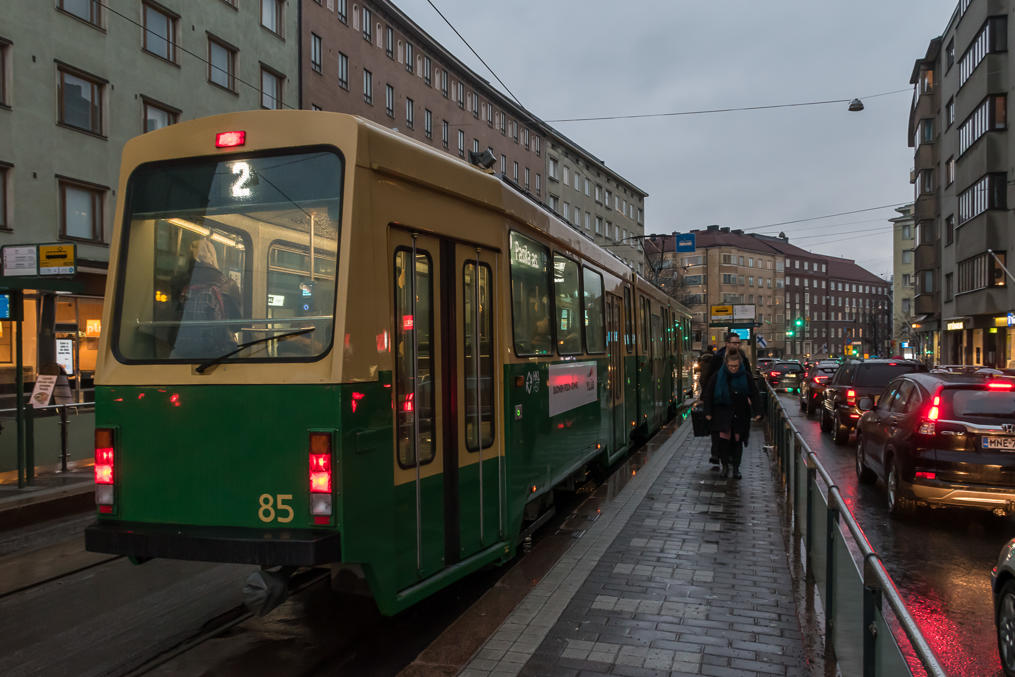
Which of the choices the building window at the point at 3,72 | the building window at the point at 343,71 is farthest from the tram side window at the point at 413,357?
the building window at the point at 343,71

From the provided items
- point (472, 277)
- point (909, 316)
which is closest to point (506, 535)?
point (472, 277)

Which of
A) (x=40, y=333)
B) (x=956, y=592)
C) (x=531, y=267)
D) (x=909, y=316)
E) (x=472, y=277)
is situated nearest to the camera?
(x=472, y=277)

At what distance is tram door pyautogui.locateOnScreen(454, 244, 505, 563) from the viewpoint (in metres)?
5.48

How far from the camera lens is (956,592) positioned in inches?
241

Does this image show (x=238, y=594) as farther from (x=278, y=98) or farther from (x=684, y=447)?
(x=278, y=98)

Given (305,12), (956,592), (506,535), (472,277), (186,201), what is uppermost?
(305,12)

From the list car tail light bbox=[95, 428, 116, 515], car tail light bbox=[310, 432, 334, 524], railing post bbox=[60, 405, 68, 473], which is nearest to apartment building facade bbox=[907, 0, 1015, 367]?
railing post bbox=[60, 405, 68, 473]

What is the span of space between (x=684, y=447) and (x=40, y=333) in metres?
18.0

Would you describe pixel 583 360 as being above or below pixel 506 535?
above

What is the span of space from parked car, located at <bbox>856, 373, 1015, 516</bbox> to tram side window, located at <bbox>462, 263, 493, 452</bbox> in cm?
494

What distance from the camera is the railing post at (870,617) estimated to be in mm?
2961

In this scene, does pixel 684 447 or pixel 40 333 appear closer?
pixel 684 447

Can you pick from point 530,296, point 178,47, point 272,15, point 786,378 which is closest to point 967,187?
point 786,378

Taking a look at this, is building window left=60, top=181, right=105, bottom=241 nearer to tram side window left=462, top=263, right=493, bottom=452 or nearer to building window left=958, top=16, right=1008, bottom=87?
tram side window left=462, top=263, right=493, bottom=452
